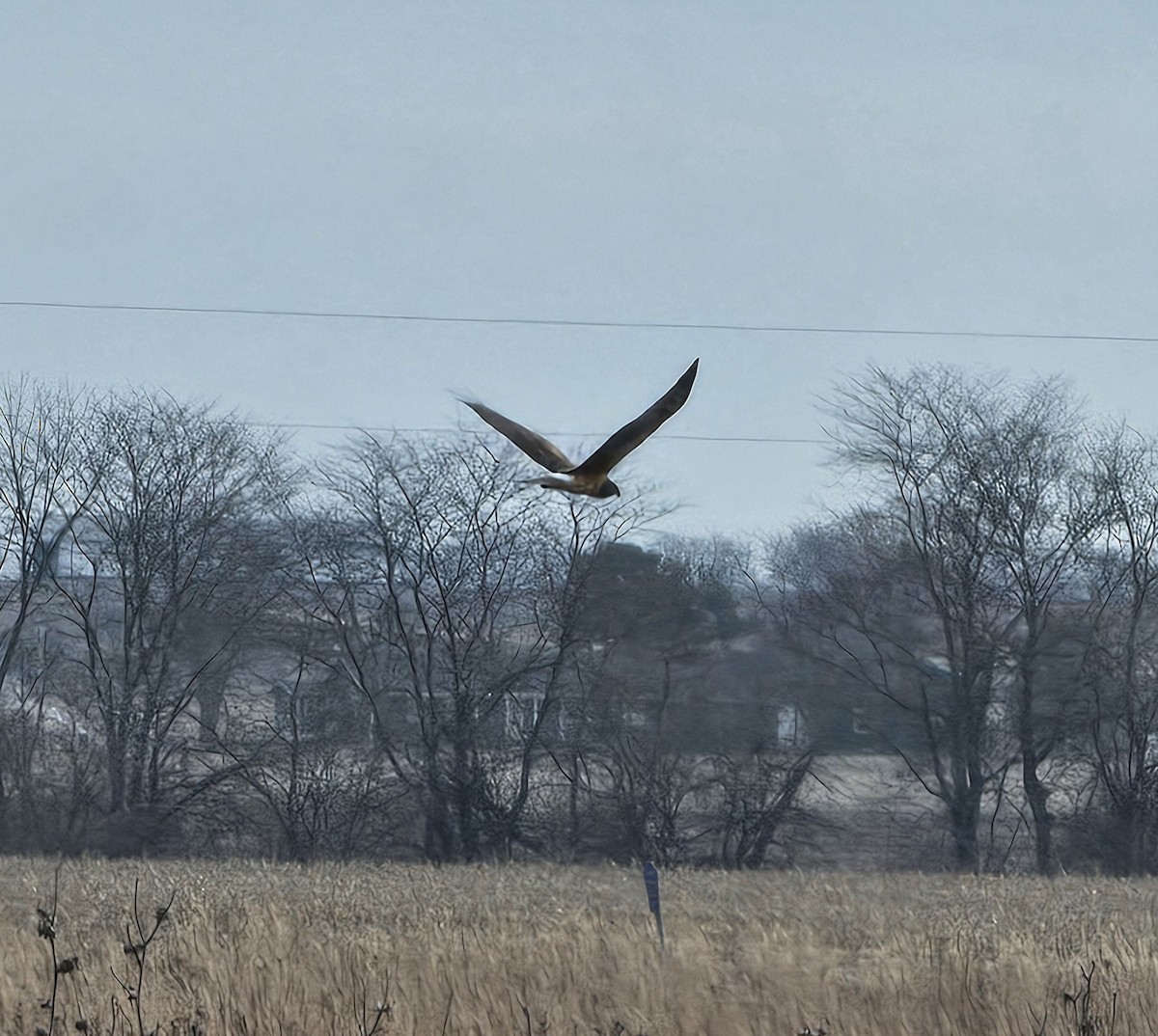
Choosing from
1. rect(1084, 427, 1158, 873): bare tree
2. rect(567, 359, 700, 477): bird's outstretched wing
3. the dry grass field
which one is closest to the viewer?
rect(567, 359, 700, 477): bird's outstretched wing

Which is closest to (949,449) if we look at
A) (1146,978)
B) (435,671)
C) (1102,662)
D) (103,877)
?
(1102,662)

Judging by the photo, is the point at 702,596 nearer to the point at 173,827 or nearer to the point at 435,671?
the point at 435,671

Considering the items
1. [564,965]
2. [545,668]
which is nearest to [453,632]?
[545,668]

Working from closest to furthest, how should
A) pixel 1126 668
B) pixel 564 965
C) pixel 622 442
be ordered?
1. pixel 622 442
2. pixel 564 965
3. pixel 1126 668

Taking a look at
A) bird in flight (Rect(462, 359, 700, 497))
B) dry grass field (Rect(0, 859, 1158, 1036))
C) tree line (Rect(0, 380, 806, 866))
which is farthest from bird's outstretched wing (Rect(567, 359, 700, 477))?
tree line (Rect(0, 380, 806, 866))

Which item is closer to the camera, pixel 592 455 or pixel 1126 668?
pixel 592 455

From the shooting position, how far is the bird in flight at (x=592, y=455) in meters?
4.23

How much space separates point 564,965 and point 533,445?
568cm

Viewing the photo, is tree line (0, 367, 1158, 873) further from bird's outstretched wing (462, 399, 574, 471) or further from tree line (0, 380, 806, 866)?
bird's outstretched wing (462, 399, 574, 471)

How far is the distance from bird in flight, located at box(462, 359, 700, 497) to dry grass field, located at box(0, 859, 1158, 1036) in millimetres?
2846

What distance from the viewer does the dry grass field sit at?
7.86 metres

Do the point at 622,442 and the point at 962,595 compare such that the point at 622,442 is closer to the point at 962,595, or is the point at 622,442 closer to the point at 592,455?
the point at 592,455

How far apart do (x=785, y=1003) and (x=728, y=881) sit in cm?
1129

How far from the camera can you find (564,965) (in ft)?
30.6
